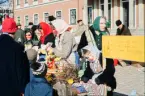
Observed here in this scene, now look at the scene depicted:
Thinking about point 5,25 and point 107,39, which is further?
point 5,25

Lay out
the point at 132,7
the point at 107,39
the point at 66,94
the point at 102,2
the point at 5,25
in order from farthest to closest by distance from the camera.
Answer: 1. the point at 102,2
2. the point at 132,7
3. the point at 5,25
4. the point at 66,94
5. the point at 107,39

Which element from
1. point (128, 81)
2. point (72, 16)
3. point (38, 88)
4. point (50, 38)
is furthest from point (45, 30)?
point (72, 16)

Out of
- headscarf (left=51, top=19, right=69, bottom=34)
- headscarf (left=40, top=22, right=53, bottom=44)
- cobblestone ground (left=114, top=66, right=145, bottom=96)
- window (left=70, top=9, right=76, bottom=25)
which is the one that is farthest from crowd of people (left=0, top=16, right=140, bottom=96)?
window (left=70, top=9, right=76, bottom=25)

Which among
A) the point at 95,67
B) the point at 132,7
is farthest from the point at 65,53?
the point at 132,7

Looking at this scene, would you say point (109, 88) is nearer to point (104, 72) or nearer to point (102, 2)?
point (104, 72)

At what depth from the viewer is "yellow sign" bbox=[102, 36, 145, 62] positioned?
388 cm

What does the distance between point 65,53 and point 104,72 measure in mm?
1183

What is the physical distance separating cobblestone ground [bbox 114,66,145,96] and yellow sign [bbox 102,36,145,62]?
9.99ft

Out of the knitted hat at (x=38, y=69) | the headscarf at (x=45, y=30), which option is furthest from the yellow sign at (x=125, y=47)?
the headscarf at (x=45, y=30)

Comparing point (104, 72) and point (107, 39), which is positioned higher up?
point (107, 39)

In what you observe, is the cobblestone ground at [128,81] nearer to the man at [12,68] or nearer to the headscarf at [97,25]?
the headscarf at [97,25]

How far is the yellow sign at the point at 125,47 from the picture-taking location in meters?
3.88

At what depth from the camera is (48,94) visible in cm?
461

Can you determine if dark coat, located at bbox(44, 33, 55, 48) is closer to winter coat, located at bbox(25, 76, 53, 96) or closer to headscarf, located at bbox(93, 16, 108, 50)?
headscarf, located at bbox(93, 16, 108, 50)
